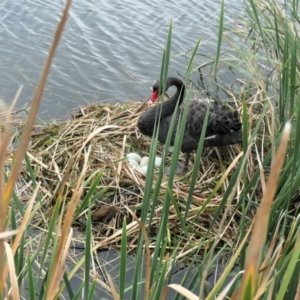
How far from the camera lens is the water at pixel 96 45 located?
3443 mm

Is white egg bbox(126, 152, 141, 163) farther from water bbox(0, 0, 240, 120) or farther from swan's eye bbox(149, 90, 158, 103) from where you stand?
water bbox(0, 0, 240, 120)

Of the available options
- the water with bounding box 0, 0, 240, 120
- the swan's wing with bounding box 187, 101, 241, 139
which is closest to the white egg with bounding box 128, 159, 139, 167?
the swan's wing with bounding box 187, 101, 241, 139

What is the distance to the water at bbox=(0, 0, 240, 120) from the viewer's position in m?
3.44

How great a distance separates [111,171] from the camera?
8.43ft

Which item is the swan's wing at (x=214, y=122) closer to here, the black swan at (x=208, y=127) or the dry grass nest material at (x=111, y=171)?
the black swan at (x=208, y=127)

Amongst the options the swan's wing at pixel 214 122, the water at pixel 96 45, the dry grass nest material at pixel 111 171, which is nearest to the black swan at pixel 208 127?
the swan's wing at pixel 214 122

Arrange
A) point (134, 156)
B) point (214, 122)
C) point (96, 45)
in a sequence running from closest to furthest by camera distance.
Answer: point (214, 122), point (134, 156), point (96, 45)

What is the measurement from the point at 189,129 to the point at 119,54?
153 cm

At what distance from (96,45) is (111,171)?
169 centimetres

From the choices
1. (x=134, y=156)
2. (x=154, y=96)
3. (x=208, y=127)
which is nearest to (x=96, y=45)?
(x=154, y=96)

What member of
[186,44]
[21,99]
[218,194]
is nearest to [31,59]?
[21,99]

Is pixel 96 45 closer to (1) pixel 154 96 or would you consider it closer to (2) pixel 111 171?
(1) pixel 154 96

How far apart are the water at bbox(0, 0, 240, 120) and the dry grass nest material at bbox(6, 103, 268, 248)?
12.8 inches

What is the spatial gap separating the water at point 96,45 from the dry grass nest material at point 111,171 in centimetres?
33
